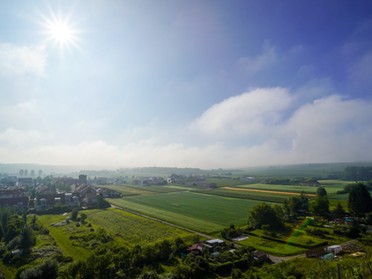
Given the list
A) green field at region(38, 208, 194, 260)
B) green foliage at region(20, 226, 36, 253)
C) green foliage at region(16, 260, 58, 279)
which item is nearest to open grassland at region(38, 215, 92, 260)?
green field at region(38, 208, 194, 260)

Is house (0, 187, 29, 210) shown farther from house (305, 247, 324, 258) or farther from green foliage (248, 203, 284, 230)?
house (305, 247, 324, 258)

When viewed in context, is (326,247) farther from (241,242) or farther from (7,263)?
(7,263)

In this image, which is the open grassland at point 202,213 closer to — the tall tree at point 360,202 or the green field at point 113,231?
the green field at point 113,231

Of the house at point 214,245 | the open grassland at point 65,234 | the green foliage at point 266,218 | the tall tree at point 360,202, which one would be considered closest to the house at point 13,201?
the open grassland at point 65,234

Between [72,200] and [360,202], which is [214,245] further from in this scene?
[72,200]

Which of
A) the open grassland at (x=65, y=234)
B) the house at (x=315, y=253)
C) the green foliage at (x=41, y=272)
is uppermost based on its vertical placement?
the green foliage at (x=41, y=272)

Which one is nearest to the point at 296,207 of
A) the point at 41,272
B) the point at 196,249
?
the point at 196,249
